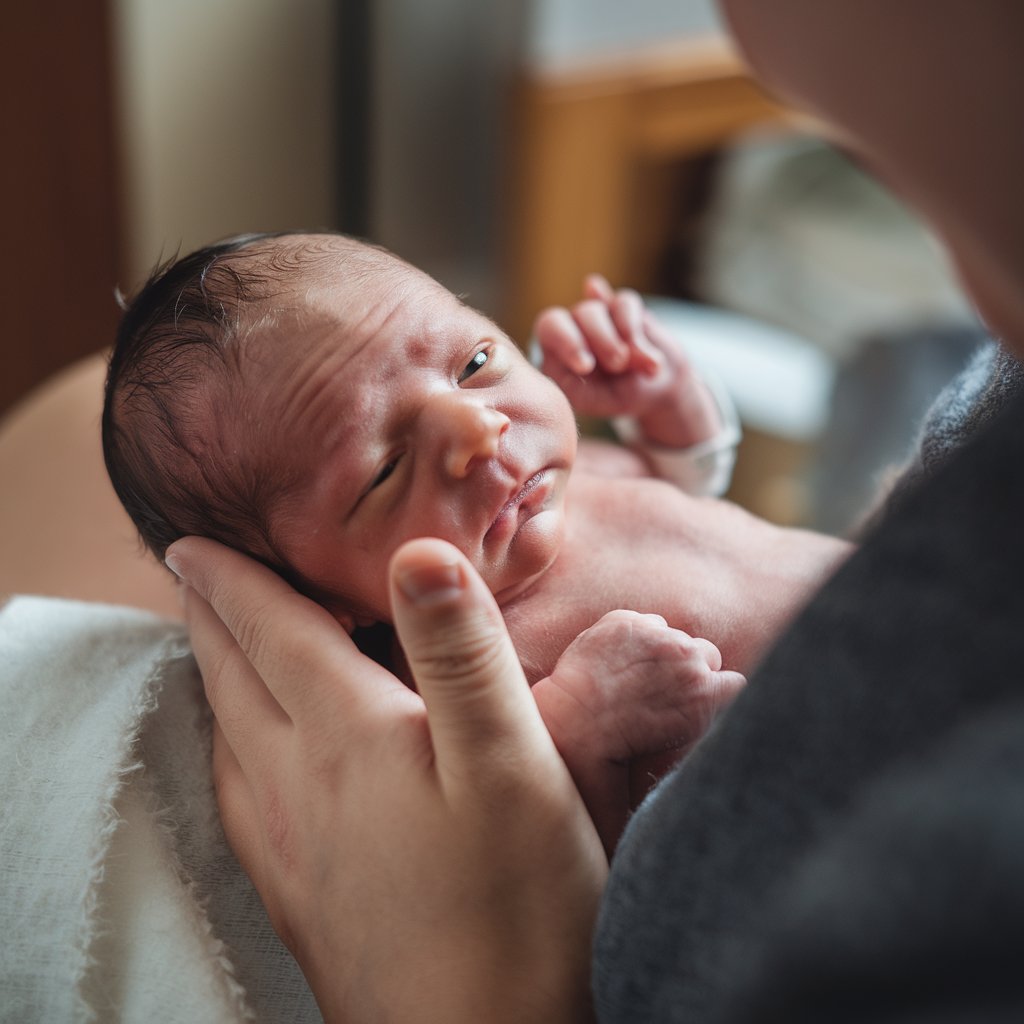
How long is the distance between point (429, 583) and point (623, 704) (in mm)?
157

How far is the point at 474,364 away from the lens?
80cm

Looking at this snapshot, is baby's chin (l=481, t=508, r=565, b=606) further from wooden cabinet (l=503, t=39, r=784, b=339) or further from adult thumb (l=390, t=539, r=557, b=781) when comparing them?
wooden cabinet (l=503, t=39, r=784, b=339)

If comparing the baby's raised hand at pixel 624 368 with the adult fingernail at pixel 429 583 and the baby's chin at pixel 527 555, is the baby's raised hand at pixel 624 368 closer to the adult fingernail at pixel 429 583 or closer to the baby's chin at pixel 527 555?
the baby's chin at pixel 527 555

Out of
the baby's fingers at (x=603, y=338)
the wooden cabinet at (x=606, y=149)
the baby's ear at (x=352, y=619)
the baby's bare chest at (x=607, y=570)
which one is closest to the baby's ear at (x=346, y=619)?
the baby's ear at (x=352, y=619)

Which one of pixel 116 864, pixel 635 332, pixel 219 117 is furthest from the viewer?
pixel 219 117

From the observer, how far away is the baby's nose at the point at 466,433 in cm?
71

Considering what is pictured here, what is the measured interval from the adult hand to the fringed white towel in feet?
0.14

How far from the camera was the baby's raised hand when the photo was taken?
96cm

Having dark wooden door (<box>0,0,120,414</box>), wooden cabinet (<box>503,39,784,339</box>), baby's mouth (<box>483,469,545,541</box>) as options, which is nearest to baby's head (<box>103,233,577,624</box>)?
baby's mouth (<box>483,469,545,541</box>)

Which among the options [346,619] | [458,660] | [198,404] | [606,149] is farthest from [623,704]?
[606,149]

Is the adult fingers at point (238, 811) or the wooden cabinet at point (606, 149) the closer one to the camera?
the adult fingers at point (238, 811)

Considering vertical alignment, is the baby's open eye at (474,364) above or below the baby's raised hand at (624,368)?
above

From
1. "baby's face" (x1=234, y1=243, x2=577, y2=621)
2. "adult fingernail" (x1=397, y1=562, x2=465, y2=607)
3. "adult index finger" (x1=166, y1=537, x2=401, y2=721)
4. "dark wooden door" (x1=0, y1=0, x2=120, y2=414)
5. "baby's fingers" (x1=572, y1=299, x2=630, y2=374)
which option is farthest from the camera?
"dark wooden door" (x1=0, y1=0, x2=120, y2=414)

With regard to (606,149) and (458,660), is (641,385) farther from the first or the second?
(606,149)
